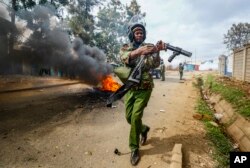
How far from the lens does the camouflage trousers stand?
3.96 meters

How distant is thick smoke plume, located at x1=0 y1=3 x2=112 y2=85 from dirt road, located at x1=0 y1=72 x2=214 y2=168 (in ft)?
17.2

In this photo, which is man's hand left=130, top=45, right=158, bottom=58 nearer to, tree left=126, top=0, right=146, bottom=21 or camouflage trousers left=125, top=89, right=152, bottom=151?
camouflage trousers left=125, top=89, right=152, bottom=151

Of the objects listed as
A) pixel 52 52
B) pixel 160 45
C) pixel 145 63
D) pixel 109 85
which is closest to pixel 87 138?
pixel 145 63

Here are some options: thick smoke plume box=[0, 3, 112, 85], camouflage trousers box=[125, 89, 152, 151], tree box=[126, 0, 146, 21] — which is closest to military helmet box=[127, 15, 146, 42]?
camouflage trousers box=[125, 89, 152, 151]

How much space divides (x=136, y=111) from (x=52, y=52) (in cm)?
1004

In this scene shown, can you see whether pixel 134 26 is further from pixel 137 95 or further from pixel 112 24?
pixel 112 24

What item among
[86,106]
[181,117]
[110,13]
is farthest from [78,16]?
[181,117]

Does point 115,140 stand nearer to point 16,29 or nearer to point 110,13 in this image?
point 16,29

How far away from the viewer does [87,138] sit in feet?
16.8

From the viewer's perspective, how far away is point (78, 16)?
90.8 feet

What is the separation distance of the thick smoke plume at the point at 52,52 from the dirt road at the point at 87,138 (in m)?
5.26

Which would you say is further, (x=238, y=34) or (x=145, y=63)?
(x=238, y=34)

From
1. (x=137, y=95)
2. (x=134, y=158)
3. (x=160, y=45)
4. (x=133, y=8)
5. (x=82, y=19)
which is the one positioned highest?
(x=133, y=8)

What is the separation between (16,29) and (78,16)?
16.2 metres
